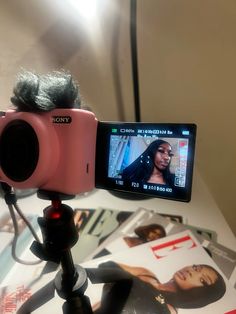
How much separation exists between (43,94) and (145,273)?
386mm

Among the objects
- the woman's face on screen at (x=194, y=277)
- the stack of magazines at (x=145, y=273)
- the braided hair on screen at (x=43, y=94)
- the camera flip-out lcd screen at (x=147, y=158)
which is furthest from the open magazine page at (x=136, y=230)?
the braided hair on screen at (x=43, y=94)

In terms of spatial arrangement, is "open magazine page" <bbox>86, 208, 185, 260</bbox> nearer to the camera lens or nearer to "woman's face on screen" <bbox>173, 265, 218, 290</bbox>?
"woman's face on screen" <bbox>173, 265, 218, 290</bbox>

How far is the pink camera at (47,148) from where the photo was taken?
361 mm

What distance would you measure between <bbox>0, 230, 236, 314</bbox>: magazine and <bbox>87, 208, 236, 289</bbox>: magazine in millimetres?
21

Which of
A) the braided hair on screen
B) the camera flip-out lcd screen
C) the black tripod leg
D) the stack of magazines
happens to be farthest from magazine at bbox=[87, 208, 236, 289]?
the braided hair on screen

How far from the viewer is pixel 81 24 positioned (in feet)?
2.57

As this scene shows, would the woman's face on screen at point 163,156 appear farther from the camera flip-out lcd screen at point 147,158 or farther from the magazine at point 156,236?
the magazine at point 156,236

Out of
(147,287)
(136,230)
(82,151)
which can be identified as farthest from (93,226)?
(82,151)

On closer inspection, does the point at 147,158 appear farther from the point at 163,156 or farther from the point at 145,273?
the point at 145,273

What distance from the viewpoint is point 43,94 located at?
377mm

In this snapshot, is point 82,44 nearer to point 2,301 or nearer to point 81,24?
point 81,24

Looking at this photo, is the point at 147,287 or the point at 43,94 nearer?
the point at 43,94

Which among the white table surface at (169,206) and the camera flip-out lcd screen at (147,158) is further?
the white table surface at (169,206)

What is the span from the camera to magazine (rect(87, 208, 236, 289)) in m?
0.56
